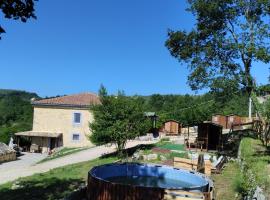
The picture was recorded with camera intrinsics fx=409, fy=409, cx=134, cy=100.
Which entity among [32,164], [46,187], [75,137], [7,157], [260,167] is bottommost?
[32,164]

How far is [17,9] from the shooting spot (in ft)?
34.2

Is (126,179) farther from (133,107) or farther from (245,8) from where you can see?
(245,8)

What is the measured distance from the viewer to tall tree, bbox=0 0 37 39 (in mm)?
10367

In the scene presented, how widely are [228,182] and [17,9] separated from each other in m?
13.1

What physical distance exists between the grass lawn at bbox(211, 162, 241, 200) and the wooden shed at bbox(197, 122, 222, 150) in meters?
8.39

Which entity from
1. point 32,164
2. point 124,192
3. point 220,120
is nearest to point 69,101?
point 32,164

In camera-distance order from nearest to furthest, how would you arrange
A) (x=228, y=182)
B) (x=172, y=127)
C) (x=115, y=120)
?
(x=228, y=182), (x=115, y=120), (x=172, y=127)

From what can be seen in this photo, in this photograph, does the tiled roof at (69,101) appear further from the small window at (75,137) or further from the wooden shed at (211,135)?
the wooden shed at (211,135)

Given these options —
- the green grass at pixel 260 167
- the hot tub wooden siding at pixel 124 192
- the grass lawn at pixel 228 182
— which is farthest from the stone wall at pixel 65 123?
the hot tub wooden siding at pixel 124 192

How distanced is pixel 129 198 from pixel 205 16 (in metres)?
18.4

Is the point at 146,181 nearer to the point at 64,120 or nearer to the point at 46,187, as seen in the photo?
the point at 46,187

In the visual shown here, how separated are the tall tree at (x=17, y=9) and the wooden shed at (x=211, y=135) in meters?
24.9

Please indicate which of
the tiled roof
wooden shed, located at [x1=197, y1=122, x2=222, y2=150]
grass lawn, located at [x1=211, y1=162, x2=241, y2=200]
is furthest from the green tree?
the tiled roof

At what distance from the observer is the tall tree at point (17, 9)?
10367mm
